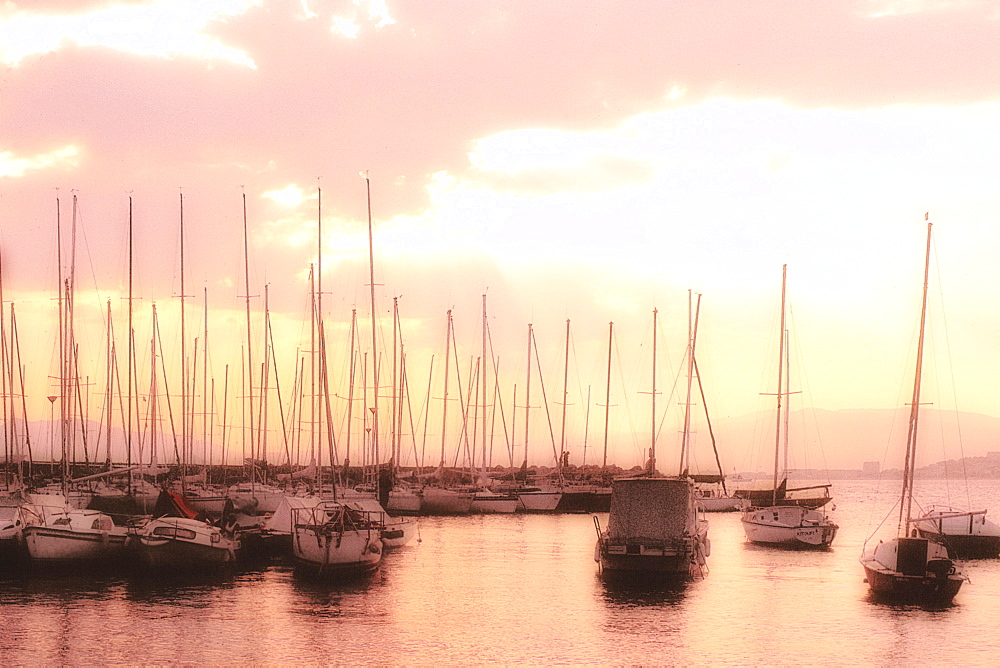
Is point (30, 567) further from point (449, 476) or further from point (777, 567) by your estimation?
point (449, 476)

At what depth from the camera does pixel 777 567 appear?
58938mm

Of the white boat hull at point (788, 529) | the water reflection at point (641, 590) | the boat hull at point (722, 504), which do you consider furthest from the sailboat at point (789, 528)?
the boat hull at point (722, 504)

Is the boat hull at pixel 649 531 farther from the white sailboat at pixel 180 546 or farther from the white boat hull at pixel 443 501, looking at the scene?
the white boat hull at pixel 443 501

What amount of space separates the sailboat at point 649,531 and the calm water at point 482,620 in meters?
1.23

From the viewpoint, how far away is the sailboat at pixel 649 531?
45.2 metres

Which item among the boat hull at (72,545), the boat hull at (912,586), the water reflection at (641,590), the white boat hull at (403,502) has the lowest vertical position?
the white boat hull at (403,502)

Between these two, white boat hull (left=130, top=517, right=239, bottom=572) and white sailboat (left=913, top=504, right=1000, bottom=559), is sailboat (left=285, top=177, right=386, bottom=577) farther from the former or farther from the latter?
white sailboat (left=913, top=504, right=1000, bottom=559)

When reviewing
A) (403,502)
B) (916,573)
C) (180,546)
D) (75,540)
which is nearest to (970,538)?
(916,573)

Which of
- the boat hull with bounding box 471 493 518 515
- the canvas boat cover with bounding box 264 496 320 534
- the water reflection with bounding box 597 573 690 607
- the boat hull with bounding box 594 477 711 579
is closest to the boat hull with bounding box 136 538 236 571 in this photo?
the canvas boat cover with bounding box 264 496 320 534

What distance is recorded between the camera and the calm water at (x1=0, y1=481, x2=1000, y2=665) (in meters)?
31.3

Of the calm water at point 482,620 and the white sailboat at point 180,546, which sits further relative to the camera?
the white sailboat at point 180,546

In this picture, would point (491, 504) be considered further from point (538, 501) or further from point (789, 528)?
point (789, 528)

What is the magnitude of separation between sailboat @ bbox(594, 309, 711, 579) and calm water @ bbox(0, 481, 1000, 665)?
4.05 feet

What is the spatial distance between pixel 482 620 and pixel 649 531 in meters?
10.2
